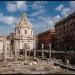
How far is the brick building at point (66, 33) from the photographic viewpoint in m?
49.7

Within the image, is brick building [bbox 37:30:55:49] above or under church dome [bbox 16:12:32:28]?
under

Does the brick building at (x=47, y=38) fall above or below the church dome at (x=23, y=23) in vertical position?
below

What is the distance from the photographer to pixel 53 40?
67875 mm

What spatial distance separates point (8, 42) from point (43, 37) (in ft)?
37.6

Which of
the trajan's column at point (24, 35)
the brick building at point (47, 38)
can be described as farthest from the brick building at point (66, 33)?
the trajan's column at point (24, 35)

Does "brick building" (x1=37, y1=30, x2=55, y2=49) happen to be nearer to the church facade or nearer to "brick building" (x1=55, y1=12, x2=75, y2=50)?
the church facade

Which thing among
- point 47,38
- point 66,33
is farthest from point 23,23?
point 66,33

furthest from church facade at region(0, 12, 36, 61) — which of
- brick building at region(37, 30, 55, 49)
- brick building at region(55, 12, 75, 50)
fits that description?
brick building at region(55, 12, 75, 50)

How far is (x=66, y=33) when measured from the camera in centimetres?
5481

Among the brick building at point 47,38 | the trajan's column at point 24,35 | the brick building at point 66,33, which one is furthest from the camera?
the trajan's column at point 24,35

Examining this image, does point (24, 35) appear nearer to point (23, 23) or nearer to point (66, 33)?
point (23, 23)

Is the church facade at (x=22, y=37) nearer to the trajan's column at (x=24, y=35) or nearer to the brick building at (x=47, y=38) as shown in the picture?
the trajan's column at (x=24, y=35)

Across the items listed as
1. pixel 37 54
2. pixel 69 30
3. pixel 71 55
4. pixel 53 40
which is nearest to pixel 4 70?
pixel 71 55

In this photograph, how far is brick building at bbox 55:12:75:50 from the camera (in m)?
49.7
